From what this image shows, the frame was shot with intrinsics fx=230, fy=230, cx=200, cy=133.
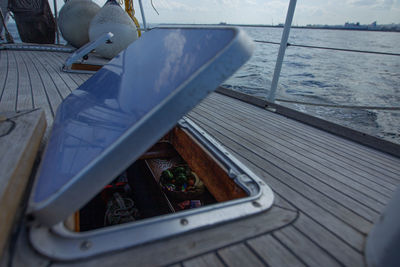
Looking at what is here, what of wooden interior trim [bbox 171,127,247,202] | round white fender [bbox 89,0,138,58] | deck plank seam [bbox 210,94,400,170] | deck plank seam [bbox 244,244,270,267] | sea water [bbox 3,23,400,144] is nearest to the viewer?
deck plank seam [bbox 244,244,270,267]

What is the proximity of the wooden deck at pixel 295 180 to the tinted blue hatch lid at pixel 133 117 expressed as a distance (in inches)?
8.0

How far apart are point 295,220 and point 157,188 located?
995mm

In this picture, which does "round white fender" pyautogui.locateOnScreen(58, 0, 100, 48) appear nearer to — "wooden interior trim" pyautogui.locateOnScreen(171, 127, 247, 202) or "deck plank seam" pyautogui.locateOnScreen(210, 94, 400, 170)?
"deck plank seam" pyautogui.locateOnScreen(210, 94, 400, 170)

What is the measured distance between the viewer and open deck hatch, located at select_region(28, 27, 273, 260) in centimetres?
47

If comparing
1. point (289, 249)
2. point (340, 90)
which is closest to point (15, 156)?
point (289, 249)

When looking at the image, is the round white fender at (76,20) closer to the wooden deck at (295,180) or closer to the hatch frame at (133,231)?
the wooden deck at (295,180)

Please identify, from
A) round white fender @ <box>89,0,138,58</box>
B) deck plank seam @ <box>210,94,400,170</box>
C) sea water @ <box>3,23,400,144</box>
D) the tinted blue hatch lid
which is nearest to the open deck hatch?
the tinted blue hatch lid

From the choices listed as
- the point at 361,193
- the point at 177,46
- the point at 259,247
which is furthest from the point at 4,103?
the point at 361,193

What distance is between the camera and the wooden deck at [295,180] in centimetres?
64

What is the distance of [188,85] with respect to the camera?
0.46 metres

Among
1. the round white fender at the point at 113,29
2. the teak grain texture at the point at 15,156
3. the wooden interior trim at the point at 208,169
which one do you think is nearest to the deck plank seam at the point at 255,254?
the wooden interior trim at the point at 208,169

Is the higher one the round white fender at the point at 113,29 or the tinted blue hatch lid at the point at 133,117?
the round white fender at the point at 113,29

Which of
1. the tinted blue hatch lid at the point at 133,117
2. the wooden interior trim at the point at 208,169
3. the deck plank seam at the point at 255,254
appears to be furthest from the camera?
the wooden interior trim at the point at 208,169

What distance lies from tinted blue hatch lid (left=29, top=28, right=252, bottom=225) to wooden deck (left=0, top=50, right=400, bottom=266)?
204 millimetres
